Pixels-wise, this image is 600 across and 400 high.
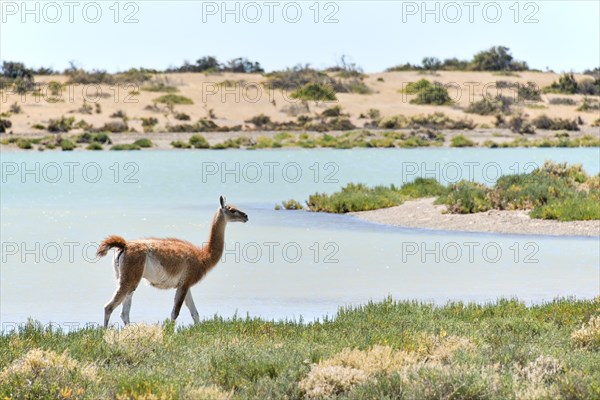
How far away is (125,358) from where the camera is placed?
30.4ft

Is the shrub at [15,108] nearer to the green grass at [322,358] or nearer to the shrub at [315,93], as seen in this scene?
the shrub at [315,93]

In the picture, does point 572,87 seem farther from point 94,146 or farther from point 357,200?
point 357,200

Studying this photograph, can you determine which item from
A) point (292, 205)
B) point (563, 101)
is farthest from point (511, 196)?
point (563, 101)

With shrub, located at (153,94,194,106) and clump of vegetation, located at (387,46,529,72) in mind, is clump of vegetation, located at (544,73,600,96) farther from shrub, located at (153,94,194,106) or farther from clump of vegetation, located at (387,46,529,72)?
shrub, located at (153,94,194,106)

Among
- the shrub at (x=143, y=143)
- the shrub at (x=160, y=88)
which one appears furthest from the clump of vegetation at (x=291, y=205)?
the shrub at (x=160, y=88)

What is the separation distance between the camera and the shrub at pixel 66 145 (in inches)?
2057

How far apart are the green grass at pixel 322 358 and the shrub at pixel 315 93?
6219 cm

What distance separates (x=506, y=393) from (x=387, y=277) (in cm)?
839

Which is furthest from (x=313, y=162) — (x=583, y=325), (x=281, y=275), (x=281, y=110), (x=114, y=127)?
(x=583, y=325)

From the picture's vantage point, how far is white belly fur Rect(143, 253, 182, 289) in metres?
11.6

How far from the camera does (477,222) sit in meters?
23.2

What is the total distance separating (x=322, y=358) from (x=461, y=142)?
49377 millimetres

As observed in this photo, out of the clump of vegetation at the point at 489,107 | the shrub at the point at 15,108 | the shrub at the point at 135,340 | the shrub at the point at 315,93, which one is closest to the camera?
the shrub at the point at 135,340

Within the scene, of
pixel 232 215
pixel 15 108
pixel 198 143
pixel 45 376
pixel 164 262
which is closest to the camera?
pixel 45 376
